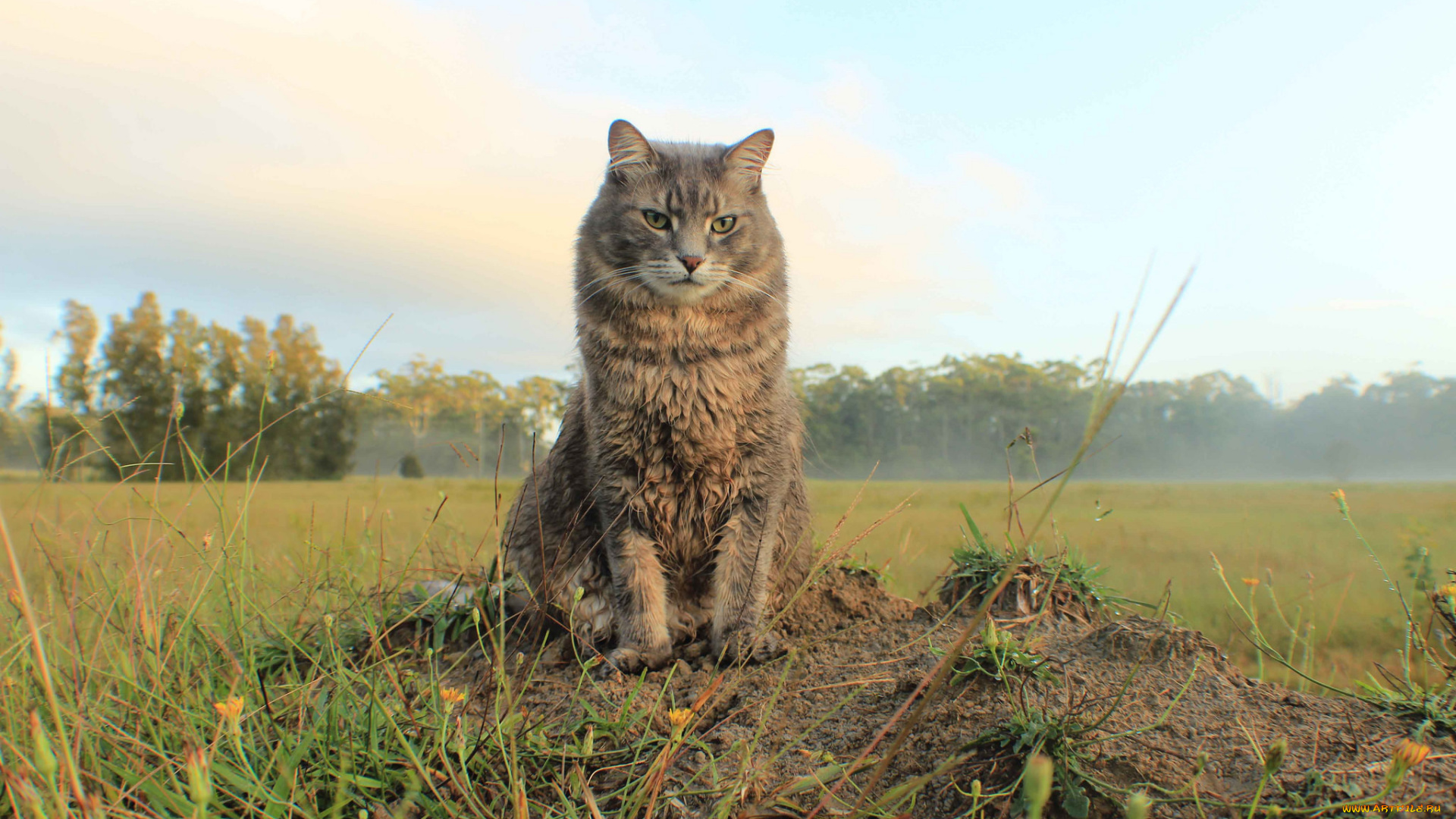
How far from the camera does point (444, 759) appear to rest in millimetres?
1372

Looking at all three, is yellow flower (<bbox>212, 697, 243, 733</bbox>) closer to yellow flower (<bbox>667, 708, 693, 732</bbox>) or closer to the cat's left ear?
yellow flower (<bbox>667, 708, 693, 732</bbox>)

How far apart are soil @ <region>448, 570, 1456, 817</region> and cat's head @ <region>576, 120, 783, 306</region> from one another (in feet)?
5.12

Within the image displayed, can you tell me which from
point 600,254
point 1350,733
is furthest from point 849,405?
point 1350,733

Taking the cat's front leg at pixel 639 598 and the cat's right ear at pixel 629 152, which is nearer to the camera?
the cat's front leg at pixel 639 598

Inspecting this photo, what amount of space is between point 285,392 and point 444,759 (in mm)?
31108

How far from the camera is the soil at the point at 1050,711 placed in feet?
5.20

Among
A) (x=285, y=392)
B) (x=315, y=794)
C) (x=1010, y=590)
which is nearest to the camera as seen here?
(x=315, y=794)

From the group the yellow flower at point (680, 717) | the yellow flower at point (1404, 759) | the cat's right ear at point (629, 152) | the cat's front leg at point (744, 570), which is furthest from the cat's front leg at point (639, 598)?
the yellow flower at point (1404, 759)

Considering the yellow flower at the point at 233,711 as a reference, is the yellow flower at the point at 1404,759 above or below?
below

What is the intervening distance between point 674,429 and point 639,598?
2.28 feet

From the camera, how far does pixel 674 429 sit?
2766 mm

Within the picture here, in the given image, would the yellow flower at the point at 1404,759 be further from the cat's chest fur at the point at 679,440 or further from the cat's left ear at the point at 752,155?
the cat's left ear at the point at 752,155

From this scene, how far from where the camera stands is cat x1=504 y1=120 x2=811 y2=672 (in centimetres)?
276

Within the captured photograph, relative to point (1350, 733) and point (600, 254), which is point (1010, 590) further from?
point (600, 254)
